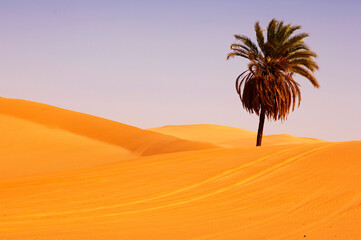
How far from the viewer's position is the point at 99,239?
6082 mm

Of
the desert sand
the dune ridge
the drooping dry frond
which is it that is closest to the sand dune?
the dune ridge

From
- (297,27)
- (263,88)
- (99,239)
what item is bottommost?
(99,239)

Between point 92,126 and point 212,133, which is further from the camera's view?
point 212,133

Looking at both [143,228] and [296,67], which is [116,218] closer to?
[143,228]

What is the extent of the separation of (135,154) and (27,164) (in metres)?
7.27

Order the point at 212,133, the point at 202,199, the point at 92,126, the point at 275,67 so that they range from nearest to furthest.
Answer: the point at 202,199, the point at 275,67, the point at 92,126, the point at 212,133

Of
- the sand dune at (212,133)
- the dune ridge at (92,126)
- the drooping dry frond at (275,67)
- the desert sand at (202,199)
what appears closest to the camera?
the desert sand at (202,199)

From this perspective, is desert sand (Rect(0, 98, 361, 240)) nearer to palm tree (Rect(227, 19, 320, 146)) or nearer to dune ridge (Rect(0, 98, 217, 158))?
palm tree (Rect(227, 19, 320, 146))

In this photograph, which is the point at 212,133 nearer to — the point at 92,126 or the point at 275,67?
the point at 92,126

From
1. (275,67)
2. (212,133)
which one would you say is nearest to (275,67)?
(275,67)

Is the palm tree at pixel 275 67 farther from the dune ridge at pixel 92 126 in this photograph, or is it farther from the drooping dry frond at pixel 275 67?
the dune ridge at pixel 92 126

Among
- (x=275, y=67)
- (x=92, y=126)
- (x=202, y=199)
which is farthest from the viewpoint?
(x=92, y=126)

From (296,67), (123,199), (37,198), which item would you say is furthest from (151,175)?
(296,67)

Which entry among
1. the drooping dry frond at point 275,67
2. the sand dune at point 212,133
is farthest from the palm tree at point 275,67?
the sand dune at point 212,133
